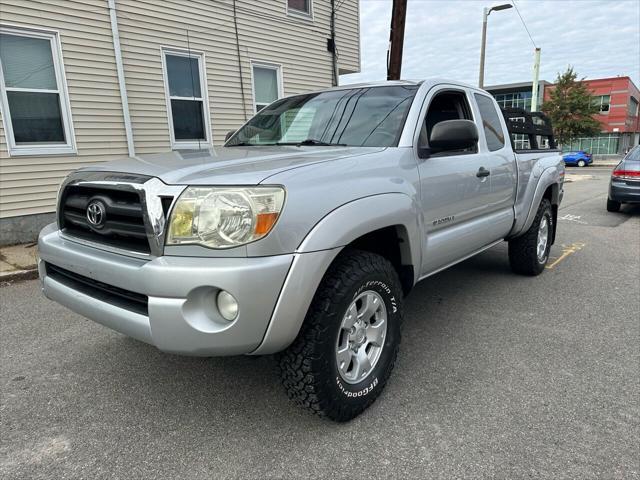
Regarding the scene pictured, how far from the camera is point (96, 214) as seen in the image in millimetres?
2285

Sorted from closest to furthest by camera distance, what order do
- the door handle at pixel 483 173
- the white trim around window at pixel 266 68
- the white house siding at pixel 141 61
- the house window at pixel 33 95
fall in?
the door handle at pixel 483 173
the house window at pixel 33 95
the white house siding at pixel 141 61
the white trim around window at pixel 266 68

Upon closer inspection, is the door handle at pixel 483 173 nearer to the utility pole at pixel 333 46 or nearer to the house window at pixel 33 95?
the house window at pixel 33 95

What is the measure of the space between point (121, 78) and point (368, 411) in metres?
6.99

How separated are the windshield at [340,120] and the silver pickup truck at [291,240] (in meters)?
0.02

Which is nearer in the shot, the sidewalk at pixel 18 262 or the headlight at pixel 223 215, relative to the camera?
the headlight at pixel 223 215

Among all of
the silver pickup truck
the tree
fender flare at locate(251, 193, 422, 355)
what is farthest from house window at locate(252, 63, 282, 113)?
the tree

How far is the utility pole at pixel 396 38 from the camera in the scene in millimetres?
8195

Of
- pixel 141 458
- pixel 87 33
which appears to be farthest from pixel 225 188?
pixel 87 33

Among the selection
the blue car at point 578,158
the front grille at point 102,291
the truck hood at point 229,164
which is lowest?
A: the blue car at point 578,158

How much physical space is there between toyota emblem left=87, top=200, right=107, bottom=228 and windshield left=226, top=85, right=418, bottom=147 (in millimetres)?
1397

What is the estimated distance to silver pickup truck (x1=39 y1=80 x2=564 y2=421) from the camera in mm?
1947

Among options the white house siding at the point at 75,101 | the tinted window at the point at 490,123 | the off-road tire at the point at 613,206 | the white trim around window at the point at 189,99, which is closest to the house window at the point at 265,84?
the white trim around window at the point at 189,99

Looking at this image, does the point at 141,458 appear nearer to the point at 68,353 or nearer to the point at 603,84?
the point at 68,353

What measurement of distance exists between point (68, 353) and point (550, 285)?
447cm
